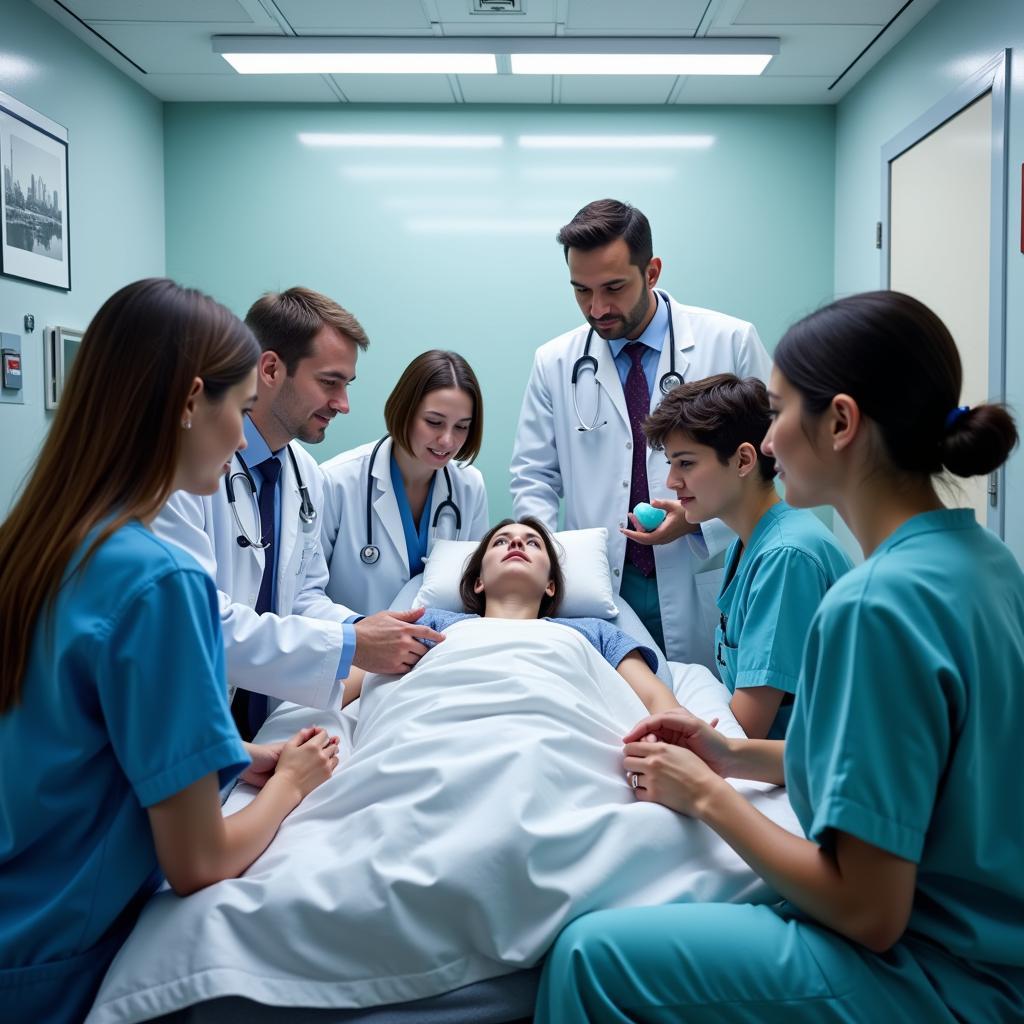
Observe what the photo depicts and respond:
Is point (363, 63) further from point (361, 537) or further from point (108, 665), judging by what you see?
point (108, 665)

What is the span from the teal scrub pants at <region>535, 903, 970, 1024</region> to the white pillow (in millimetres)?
1388

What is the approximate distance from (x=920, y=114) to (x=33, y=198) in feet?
10.5

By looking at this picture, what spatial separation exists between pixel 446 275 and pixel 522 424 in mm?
1571

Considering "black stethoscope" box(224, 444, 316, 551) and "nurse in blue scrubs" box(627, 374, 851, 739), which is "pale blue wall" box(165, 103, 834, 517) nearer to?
"black stethoscope" box(224, 444, 316, 551)

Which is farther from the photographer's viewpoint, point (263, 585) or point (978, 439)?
point (263, 585)

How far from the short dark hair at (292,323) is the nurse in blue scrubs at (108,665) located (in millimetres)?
1010

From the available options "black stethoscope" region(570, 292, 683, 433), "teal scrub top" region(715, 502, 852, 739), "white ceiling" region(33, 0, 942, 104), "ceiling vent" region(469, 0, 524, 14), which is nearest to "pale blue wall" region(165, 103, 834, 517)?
"white ceiling" region(33, 0, 942, 104)

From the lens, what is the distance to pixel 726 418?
6.24 feet

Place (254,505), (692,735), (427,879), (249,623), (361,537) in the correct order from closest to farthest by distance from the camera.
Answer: (427,879) → (692,735) → (249,623) → (254,505) → (361,537)

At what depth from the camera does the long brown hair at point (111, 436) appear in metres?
1.04

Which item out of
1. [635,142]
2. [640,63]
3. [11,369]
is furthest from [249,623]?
[635,142]

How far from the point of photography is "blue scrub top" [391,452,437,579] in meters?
2.80

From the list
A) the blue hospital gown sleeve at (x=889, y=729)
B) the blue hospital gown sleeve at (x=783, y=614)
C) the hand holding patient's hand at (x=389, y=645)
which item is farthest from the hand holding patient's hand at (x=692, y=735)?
the hand holding patient's hand at (x=389, y=645)

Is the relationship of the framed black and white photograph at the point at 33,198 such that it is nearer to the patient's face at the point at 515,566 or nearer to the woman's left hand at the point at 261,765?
the patient's face at the point at 515,566
